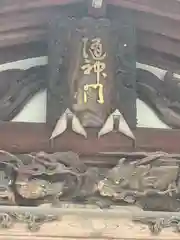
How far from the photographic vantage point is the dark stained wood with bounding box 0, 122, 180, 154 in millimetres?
2479

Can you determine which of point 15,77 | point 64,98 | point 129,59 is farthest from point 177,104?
point 15,77

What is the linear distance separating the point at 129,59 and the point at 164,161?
0.45 metres

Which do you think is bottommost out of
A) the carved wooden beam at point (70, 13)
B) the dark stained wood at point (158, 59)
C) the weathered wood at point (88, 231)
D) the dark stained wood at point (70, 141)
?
the weathered wood at point (88, 231)

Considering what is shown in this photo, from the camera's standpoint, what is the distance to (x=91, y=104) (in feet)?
8.37

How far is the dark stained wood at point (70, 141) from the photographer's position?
97.6 inches

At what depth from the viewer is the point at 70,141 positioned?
249cm

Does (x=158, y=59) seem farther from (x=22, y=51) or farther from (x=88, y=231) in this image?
(x=88, y=231)

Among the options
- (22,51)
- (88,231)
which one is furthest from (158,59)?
(88,231)

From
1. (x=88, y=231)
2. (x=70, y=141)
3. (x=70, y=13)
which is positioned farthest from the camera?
(x=70, y=13)

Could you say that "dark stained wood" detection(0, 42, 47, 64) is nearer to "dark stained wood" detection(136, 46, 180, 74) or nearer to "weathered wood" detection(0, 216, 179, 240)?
"dark stained wood" detection(136, 46, 180, 74)

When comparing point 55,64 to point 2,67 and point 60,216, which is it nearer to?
point 2,67

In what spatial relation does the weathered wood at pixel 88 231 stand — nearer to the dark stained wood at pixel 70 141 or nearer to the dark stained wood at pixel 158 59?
the dark stained wood at pixel 70 141

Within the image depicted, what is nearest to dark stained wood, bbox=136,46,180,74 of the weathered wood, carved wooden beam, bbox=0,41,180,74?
carved wooden beam, bbox=0,41,180,74

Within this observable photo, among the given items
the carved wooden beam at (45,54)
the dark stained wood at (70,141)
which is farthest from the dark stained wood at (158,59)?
the dark stained wood at (70,141)
